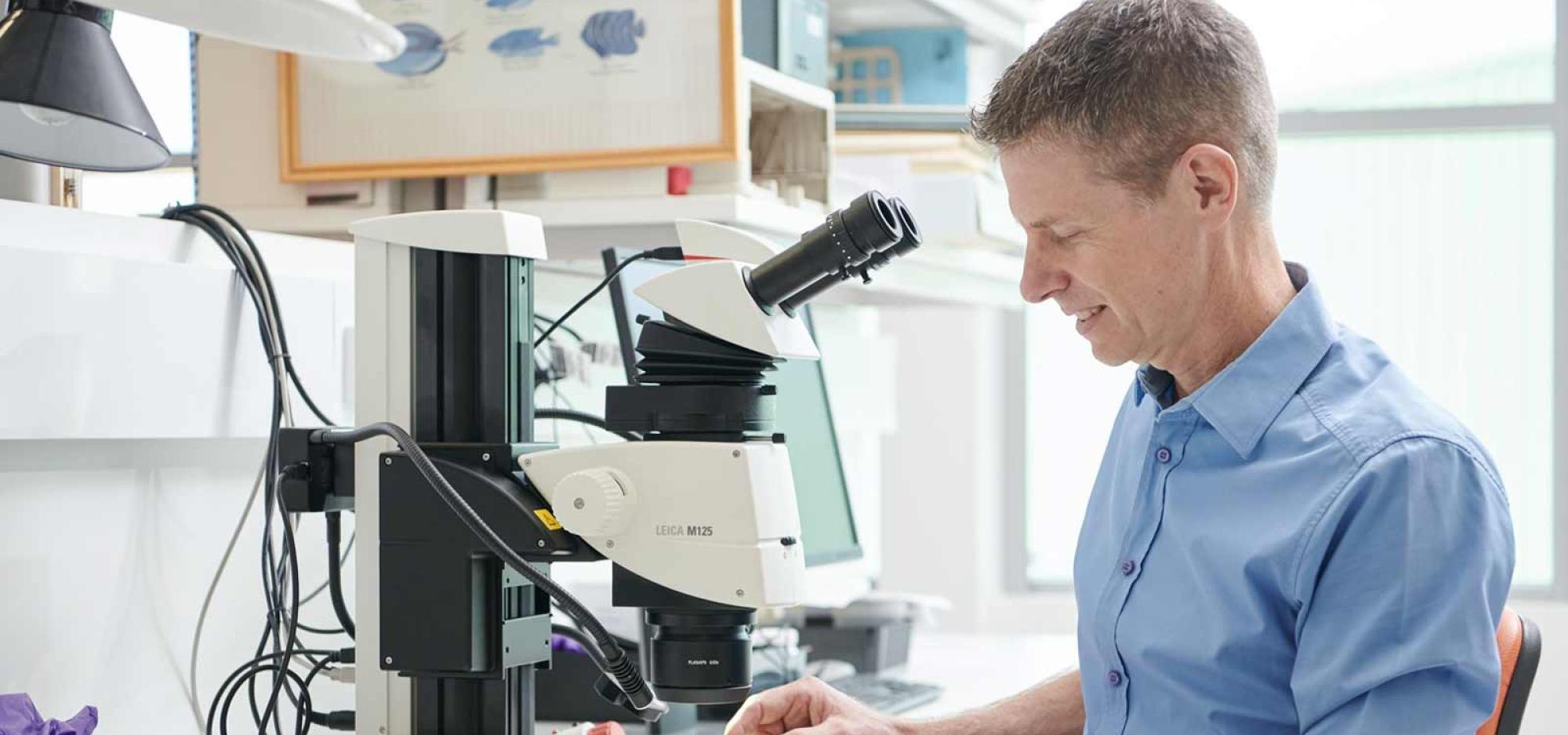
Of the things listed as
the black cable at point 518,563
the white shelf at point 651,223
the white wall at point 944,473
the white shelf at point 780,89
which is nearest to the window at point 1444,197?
the white wall at point 944,473

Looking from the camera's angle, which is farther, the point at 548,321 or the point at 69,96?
the point at 548,321

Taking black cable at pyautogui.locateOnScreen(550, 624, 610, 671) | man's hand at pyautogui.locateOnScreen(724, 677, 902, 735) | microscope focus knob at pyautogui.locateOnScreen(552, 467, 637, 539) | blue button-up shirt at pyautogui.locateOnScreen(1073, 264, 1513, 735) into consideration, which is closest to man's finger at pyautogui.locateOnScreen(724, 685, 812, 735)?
man's hand at pyautogui.locateOnScreen(724, 677, 902, 735)

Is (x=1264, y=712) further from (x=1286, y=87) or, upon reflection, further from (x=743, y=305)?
(x=1286, y=87)

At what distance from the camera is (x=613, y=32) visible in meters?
1.69

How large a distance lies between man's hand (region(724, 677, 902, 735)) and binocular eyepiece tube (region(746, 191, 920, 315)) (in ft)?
1.41

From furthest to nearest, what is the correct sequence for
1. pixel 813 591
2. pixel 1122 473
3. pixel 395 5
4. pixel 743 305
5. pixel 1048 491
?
pixel 1048 491, pixel 813 591, pixel 395 5, pixel 1122 473, pixel 743 305

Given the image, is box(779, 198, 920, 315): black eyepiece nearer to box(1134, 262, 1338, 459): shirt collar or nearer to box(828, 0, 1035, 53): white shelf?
box(1134, 262, 1338, 459): shirt collar

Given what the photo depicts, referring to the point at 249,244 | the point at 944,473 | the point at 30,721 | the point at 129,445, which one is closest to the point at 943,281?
the point at 249,244

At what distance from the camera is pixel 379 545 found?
3.25 ft

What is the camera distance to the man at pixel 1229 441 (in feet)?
3.13

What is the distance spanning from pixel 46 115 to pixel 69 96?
6 cm

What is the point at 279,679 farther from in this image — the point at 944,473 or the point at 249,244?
the point at 944,473

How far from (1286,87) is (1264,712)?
340 centimetres

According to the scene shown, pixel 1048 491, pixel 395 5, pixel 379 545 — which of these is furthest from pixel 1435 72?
pixel 379 545
